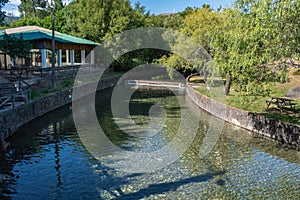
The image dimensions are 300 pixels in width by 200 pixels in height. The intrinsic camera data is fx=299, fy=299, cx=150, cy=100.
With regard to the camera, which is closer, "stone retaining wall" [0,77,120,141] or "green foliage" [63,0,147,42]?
"stone retaining wall" [0,77,120,141]

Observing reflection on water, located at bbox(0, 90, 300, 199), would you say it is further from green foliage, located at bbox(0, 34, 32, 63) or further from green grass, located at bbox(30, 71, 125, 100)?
green foliage, located at bbox(0, 34, 32, 63)

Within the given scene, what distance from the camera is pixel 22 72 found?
85.5ft

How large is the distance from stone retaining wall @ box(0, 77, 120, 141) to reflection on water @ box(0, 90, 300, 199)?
0.57 meters

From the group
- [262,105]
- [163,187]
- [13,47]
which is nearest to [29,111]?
[13,47]

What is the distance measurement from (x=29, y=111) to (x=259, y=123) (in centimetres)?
1452

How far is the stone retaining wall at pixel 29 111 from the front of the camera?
53.1 feet

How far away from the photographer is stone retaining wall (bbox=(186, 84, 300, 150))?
51.8 ft

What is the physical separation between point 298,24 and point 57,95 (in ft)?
59.1

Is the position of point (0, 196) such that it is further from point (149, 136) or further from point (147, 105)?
point (147, 105)

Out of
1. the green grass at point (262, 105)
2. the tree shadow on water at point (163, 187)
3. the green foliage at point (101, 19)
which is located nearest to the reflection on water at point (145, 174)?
the tree shadow on water at point (163, 187)

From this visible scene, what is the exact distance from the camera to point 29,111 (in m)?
19.5

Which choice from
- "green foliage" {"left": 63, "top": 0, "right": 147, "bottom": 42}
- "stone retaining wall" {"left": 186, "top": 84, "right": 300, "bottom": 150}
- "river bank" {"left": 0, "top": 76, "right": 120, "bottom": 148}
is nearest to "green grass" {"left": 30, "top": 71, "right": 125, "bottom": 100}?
"river bank" {"left": 0, "top": 76, "right": 120, "bottom": 148}

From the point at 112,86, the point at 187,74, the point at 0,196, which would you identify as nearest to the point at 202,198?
the point at 0,196

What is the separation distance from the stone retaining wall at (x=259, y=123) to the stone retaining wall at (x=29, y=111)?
40.0 ft
